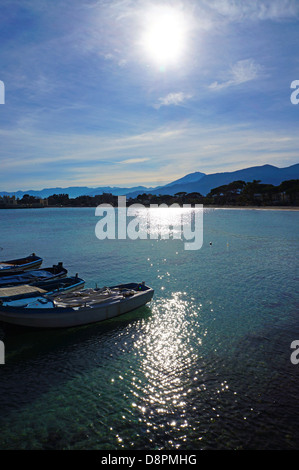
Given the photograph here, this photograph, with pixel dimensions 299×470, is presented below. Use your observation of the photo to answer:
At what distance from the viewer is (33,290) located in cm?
2467

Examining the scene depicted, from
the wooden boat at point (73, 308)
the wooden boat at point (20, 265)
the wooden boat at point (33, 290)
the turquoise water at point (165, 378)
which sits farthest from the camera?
the wooden boat at point (20, 265)

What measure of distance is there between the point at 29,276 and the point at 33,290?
5.77 meters

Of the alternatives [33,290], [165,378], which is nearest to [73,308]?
[33,290]

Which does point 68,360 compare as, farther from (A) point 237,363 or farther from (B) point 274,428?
(B) point 274,428

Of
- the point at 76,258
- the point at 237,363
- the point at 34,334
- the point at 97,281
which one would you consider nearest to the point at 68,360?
the point at 34,334

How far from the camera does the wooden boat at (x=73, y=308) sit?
779 inches

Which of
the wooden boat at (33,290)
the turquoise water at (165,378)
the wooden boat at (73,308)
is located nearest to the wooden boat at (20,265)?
the wooden boat at (33,290)

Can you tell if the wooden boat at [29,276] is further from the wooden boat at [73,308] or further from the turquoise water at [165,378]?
the turquoise water at [165,378]

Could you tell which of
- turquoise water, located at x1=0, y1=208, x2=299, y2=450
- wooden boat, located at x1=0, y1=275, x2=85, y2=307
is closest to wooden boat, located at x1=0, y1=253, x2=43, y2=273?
wooden boat, located at x1=0, y1=275, x2=85, y2=307

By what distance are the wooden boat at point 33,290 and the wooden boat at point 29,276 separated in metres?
1.49

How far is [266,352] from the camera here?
17.0m

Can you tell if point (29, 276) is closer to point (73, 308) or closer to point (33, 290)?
point (33, 290)

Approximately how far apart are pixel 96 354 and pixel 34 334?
5635 mm

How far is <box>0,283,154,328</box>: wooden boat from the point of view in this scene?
779 inches
